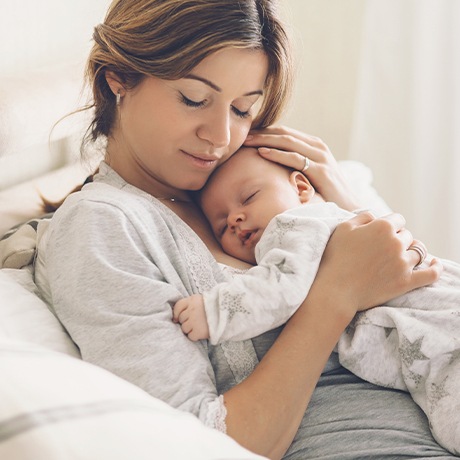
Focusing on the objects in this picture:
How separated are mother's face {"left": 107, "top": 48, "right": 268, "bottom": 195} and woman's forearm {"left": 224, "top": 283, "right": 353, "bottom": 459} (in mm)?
331

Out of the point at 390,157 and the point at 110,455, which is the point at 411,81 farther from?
the point at 110,455

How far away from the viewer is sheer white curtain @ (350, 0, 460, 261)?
257cm

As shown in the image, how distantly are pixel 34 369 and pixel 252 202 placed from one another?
28.0 inches

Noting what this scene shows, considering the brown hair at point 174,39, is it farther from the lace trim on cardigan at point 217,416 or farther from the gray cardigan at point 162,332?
the lace trim on cardigan at point 217,416

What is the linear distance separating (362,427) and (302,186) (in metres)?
0.51

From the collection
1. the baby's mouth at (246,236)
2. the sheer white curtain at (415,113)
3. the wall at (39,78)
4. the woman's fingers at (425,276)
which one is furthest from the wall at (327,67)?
the woman's fingers at (425,276)

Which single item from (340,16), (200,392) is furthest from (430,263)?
(340,16)

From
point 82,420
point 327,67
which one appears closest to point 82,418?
point 82,420

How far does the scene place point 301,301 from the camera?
123 centimetres

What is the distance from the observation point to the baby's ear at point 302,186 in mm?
1497

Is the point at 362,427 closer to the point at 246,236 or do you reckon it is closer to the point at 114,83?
the point at 246,236

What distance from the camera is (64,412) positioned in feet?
2.34

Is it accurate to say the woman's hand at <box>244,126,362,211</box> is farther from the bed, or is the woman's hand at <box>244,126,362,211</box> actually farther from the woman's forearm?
the bed

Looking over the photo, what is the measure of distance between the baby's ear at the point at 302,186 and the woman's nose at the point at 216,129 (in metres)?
0.19
